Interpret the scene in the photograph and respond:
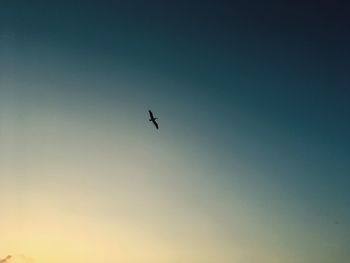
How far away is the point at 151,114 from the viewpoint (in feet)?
196
